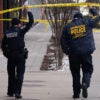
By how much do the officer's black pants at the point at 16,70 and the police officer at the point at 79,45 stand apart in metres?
0.95

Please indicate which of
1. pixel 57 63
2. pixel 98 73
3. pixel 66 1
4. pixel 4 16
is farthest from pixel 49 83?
pixel 4 16

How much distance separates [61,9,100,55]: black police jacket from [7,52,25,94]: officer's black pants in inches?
38.5

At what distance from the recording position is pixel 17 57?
38.9 feet

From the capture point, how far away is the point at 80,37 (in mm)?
11758

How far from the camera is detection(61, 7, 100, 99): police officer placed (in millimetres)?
11727

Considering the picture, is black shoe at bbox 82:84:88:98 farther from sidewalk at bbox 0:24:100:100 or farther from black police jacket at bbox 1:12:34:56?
black police jacket at bbox 1:12:34:56

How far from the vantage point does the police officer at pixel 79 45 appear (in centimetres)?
1173

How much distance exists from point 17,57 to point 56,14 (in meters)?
11.2

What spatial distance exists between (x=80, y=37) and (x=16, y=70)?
1.56 metres

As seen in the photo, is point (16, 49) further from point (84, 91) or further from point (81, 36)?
point (84, 91)

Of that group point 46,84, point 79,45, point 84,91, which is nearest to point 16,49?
point 79,45

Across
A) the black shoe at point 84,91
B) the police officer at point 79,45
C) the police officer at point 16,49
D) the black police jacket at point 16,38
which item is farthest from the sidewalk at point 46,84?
the black police jacket at point 16,38

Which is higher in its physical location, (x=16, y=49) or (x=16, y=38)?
(x=16, y=38)

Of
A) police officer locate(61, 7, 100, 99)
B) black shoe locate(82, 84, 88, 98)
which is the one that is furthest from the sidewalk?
police officer locate(61, 7, 100, 99)
